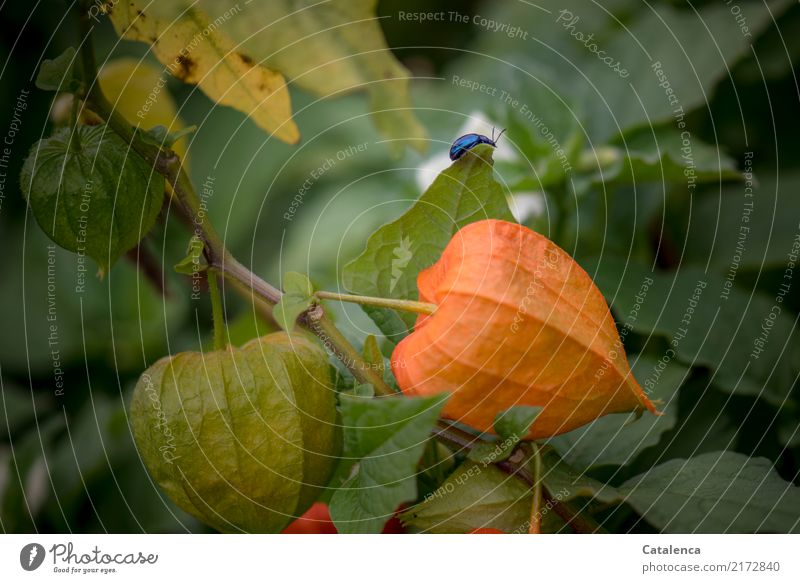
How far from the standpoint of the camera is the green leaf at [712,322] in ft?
1.59

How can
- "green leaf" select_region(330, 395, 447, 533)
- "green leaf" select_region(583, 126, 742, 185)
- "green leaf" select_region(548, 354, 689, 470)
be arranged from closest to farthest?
"green leaf" select_region(330, 395, 447, 533), "green leaf" select_region(548, 354, 689, 470), "green leaf" select_region(583, 126, 742, 185)

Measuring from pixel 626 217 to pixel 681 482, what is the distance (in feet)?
0.98

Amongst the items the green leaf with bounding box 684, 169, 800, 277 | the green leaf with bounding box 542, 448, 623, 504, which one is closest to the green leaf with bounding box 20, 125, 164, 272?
the green leaf with bounding box 542, 448, 623, 504

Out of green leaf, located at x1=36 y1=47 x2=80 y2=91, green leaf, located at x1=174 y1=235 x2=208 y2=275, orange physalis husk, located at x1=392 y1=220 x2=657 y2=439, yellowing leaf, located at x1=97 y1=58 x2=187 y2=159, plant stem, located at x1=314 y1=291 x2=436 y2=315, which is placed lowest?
orange physalis husk, located at x1=392 y1=220 x2=657 y2=439

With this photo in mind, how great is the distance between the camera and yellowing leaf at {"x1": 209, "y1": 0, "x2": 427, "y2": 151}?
380mm

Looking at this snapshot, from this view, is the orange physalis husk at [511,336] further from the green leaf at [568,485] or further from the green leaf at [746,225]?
the green leaf at [746,225]

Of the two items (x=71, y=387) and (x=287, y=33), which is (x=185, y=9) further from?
(x=71, y=387)

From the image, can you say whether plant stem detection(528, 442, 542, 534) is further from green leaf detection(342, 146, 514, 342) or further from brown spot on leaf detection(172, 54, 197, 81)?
brown spot on leaf detection(172, 54, 197, 81)

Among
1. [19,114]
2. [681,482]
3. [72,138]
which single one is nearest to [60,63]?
[72,138]

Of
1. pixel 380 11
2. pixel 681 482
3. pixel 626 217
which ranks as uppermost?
pixel 380 11

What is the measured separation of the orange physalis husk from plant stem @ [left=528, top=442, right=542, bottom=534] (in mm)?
18

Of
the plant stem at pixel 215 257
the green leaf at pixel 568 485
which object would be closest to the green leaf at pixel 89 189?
the plant stem at pixel 215 257

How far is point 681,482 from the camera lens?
37 cm

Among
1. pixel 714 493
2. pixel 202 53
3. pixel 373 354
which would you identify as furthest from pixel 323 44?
pixel 714 493
